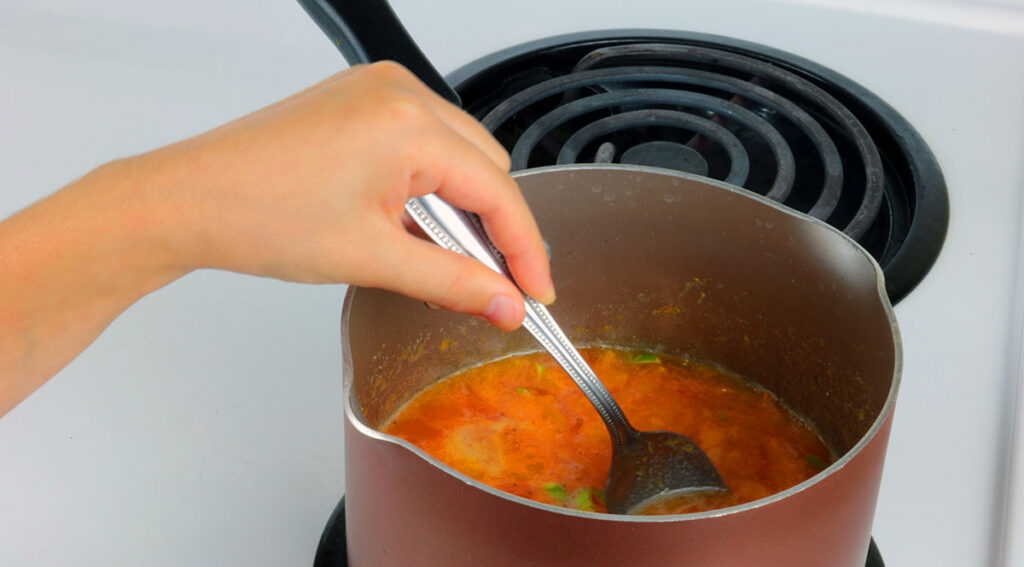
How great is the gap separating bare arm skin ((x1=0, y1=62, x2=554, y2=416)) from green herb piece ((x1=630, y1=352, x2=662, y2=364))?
0.30 metres

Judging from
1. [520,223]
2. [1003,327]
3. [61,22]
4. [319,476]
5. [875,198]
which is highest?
[61,22]

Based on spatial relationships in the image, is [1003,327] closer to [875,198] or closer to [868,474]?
[875,198]

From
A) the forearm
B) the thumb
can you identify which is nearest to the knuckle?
the thumb

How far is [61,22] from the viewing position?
43.6 inches

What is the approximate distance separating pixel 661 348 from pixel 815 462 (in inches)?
6.0

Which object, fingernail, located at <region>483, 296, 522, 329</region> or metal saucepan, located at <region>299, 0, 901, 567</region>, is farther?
fingernail, located at <region>483, 296, 522, 329</region>

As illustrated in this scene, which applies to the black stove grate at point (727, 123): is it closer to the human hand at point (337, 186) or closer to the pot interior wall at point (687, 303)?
the pot interior wall at point (687, 303)

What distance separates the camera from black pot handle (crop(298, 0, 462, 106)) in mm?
803

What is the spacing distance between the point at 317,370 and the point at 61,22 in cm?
54

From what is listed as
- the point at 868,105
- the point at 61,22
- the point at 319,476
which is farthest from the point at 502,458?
the point at 61,22

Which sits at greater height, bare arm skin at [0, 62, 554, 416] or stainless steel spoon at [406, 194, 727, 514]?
bare arm skin at [0, 62, 554, 416]

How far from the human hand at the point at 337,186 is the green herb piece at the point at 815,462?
1.04ft

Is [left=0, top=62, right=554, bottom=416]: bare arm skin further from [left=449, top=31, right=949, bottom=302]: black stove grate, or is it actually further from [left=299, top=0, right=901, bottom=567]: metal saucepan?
[left=449, top=31, right=949, bottom=302]: black stove grate

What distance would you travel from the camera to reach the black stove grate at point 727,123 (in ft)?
2.94
